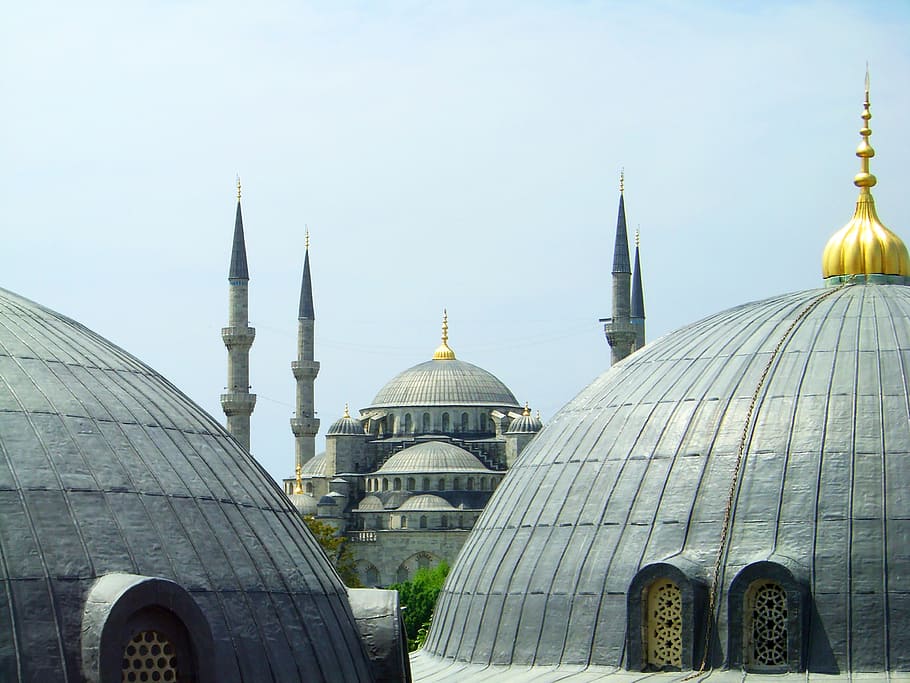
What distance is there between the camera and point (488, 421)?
11300 cm

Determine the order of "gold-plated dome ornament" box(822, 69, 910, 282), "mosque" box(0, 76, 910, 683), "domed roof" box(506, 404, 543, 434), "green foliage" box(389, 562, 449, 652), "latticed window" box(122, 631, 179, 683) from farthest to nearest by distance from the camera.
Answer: "domed roof" box(506, 404, 543, 434) < "green foliage" box(389, 562, 449, 652) < "gold-plated dome ornament" box(822, 69, 910, 282) < "mosque" box(0, 76, 910, 683) < "latticed window" box(122, 631, 179, 683)

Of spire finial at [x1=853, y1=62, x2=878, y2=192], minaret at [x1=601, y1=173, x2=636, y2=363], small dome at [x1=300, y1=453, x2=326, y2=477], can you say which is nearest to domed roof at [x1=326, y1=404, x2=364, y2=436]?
small dome at [x1=300, y1=453, x2=326, y2=477]

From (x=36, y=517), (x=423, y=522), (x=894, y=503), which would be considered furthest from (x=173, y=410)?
(x=423, y=522)

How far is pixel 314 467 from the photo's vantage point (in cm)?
10950

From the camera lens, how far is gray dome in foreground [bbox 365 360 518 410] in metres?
112

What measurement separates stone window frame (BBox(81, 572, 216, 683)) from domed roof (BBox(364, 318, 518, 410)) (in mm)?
99868

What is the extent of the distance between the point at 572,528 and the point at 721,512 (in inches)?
72.5

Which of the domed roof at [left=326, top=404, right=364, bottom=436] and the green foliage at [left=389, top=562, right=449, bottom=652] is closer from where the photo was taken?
the green foliage at [left=389, top=562, right=449, bottom=652]

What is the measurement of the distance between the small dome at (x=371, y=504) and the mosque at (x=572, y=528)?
3115 inches

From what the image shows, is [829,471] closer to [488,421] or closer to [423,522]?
[423,522]

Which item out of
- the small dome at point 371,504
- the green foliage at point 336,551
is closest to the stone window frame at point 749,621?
the green foliage at point 336,551

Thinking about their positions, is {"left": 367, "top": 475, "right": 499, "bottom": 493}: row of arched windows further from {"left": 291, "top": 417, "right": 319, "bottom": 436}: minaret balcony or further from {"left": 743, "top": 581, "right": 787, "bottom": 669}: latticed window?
{"left": 743, "top": 581, "right": 787, "bottom": 669}: latticed window

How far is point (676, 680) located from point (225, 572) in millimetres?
6653

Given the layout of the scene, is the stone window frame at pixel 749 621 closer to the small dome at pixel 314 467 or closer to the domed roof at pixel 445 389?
the small dome at pixel 314 467
